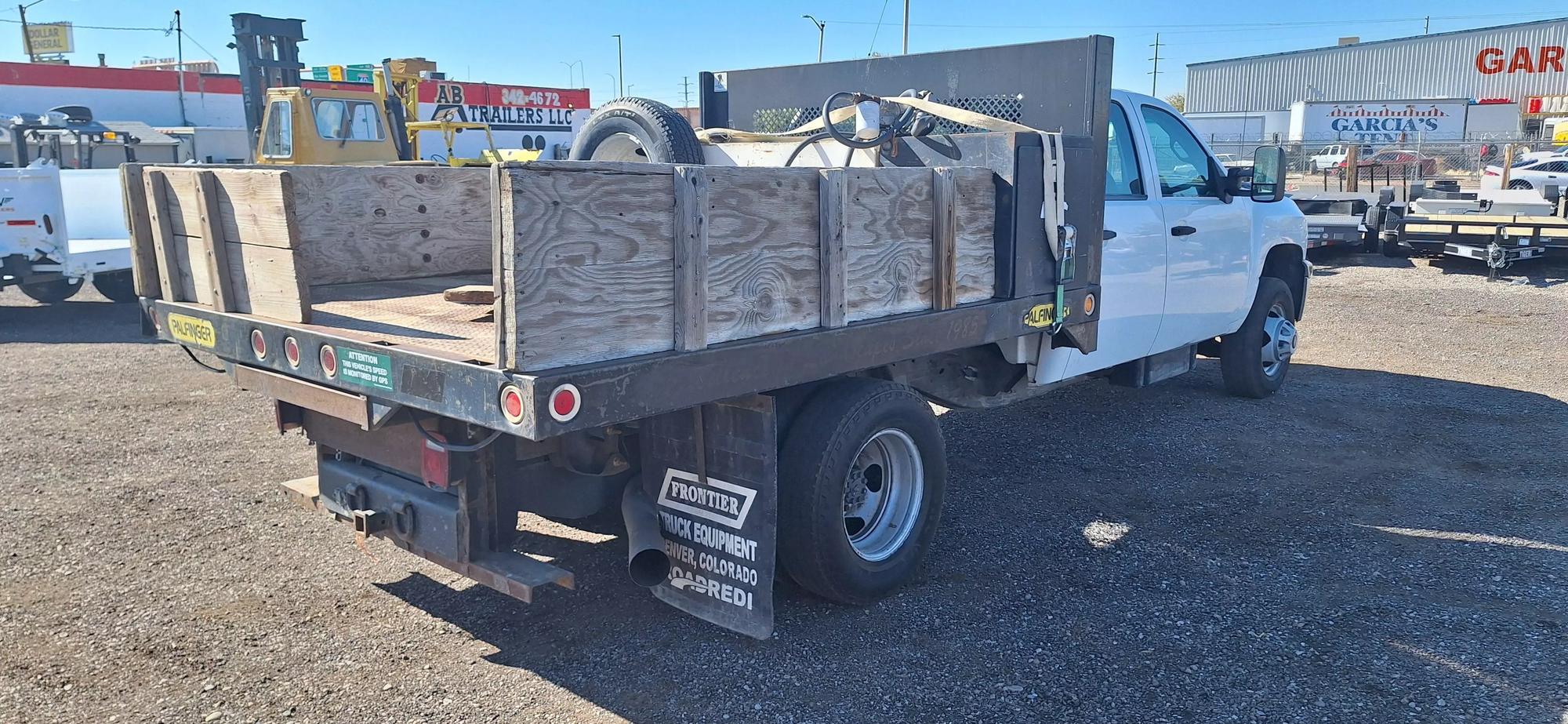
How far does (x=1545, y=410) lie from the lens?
7473 mm

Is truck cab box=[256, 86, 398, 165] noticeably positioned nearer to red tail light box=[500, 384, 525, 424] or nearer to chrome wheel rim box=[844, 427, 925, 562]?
chrome wheel rim box=[844, 427, 925, 562]

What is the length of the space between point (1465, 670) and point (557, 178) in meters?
3.35

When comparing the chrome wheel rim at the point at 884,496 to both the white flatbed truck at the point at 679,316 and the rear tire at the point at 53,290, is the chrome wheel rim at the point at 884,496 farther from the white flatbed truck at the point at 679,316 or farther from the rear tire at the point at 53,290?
the rear tire at the point at 53,290

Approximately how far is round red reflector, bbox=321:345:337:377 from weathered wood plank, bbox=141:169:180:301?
101 cm

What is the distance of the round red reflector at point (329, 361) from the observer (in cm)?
348

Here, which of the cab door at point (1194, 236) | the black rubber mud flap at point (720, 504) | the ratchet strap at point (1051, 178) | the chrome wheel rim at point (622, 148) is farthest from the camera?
the cab door at point (1194, 236)

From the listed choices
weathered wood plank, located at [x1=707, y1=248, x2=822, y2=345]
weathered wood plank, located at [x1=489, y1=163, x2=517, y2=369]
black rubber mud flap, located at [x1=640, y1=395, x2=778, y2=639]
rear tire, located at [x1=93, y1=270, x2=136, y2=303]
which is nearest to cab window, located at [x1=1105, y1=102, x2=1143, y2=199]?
weathered wood plank, located at [x1=707, y1=248, x2=822, y2=345]

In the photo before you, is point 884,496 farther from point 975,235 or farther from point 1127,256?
point 1127,256

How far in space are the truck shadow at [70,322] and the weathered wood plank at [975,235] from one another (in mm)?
8606

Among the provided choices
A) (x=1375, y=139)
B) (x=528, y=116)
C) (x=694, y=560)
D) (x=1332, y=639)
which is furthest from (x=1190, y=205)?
(x=1375, y=139)

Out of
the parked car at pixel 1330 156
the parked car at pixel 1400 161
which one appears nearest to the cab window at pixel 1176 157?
the parked car at pixel 1400 161

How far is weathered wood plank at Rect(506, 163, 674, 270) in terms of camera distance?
2.83 m

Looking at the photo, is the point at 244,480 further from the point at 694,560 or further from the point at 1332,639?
the point at 1332,639

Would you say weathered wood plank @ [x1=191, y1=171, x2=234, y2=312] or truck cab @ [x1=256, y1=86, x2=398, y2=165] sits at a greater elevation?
truck cab @ [x1=256, y1=86, x2=398, y2=165]
